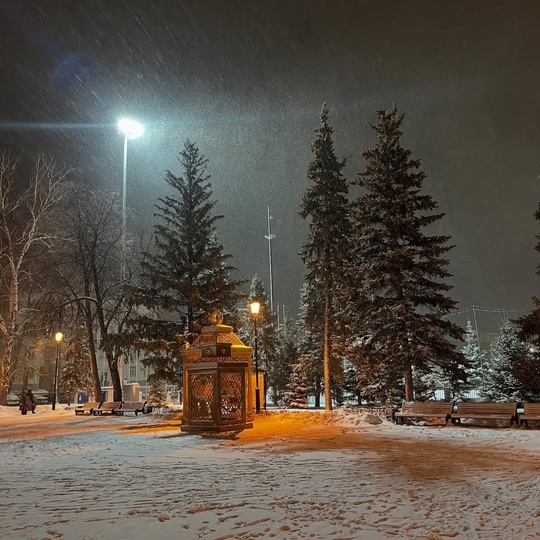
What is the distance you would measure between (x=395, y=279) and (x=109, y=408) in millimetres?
16386

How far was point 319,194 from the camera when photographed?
2898 centimetres

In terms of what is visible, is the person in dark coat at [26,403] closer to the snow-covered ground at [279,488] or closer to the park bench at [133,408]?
the park bench at [133,408]

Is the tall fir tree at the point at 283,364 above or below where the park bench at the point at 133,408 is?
above

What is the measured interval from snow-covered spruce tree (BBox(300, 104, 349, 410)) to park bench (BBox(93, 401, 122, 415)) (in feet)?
36.8

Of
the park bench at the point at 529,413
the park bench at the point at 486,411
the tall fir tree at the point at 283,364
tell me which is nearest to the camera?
the park bench at the point at 529,413

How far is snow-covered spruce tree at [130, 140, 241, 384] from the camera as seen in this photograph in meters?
24.3

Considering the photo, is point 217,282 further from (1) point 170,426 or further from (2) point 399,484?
(2) point 399,484

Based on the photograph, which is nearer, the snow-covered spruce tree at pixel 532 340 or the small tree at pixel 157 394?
the snow-covered spruce tree at pixel 532 340

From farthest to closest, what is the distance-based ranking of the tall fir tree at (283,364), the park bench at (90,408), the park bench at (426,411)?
the tall fir tree at (283,364), the park bench at (90,408), the park bench at (426,411)

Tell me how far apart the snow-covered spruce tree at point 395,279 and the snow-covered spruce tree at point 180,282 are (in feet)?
23.0

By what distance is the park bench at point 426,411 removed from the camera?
16.7 metres

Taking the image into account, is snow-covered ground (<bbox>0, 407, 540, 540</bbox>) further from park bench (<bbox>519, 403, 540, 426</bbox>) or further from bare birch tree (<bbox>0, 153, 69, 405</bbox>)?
bare birch tree (<bbox>0, 153, 69, 405</bbox>)

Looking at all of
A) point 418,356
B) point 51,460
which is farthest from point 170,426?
point 418,356

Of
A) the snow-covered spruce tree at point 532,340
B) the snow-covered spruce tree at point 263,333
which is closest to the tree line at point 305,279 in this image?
the snow-covered spruce tree at point 532,340
